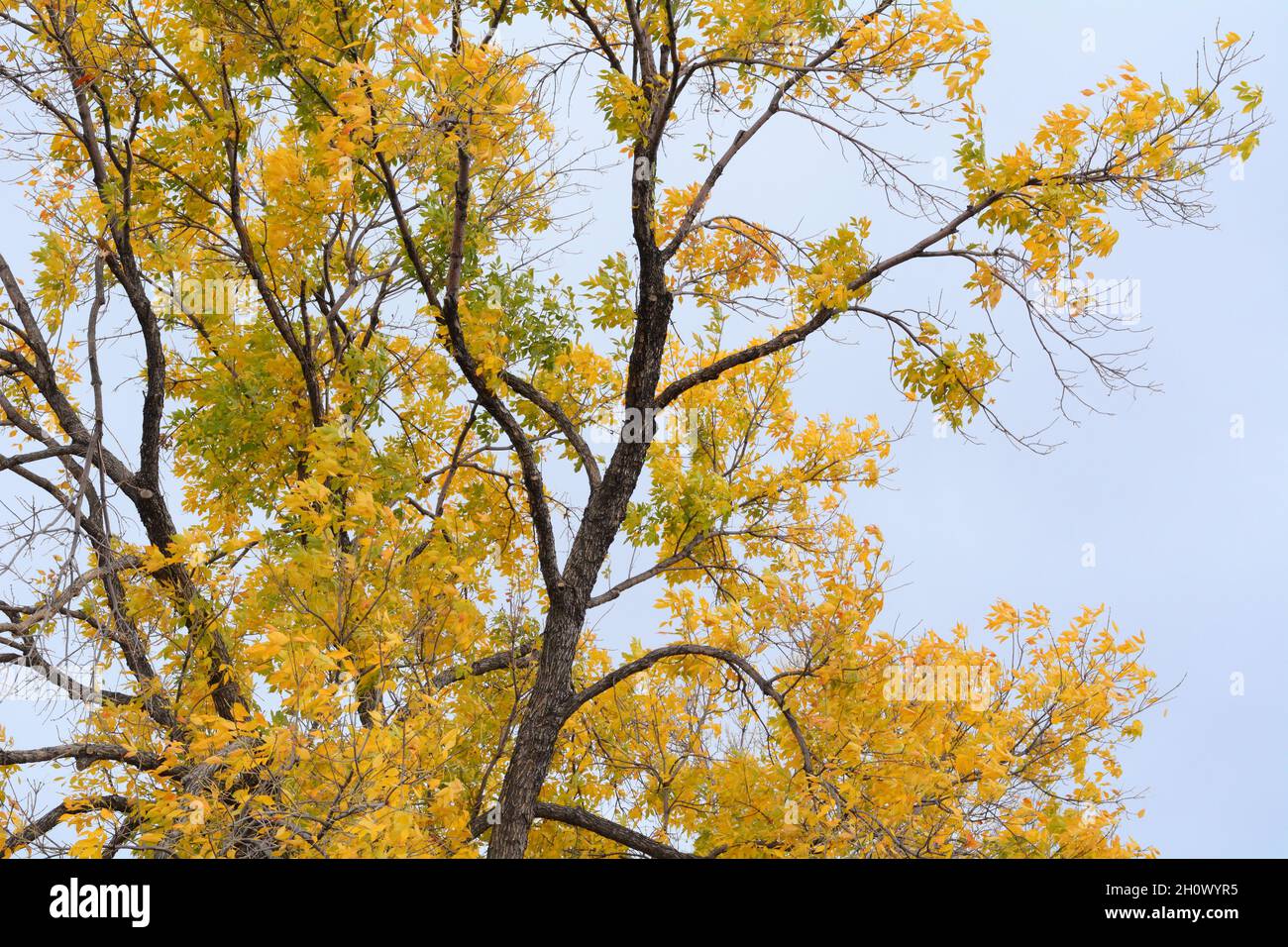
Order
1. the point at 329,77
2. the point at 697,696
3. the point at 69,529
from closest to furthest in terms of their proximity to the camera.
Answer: the point at 69,529 < the point at 329,77 < the point at 697,696

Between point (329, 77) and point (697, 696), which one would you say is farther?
point (697, 696)

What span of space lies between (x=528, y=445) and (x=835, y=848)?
427cm

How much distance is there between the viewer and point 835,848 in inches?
337

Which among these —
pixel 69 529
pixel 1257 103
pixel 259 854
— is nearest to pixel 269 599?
pixel 69 529
